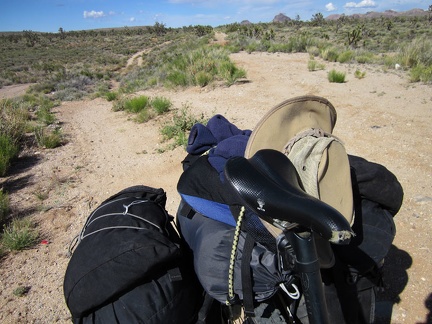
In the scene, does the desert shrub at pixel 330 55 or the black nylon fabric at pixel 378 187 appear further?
the desert shrub at pixel 330 55

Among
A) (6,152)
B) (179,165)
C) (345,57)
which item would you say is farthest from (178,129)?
(345,57)

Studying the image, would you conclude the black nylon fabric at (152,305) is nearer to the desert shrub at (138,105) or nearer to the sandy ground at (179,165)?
the sandy ground at (179,165)

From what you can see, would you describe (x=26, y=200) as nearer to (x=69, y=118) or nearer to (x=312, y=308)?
(x=312, y=308)

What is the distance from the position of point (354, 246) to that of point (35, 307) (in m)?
2.36

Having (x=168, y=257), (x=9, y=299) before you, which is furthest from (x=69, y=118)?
(x=168, y=257)

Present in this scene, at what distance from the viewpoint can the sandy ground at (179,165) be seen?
2.32m

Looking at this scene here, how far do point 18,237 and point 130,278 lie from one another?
2497mm

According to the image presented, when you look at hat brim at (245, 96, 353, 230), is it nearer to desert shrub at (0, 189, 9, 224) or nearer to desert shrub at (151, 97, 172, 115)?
desert shrub at (0, 189, 9, 224)

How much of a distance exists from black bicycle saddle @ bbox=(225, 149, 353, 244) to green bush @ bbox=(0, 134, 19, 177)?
5.09 meters

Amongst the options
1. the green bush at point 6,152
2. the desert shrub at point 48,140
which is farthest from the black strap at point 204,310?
the desert shrub at point 48,140

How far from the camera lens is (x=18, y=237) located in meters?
2.90

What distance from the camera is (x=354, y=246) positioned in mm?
1267

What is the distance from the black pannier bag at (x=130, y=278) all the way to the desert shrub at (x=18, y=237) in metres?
2.17

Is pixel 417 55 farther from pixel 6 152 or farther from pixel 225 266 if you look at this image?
pixel 6 152
